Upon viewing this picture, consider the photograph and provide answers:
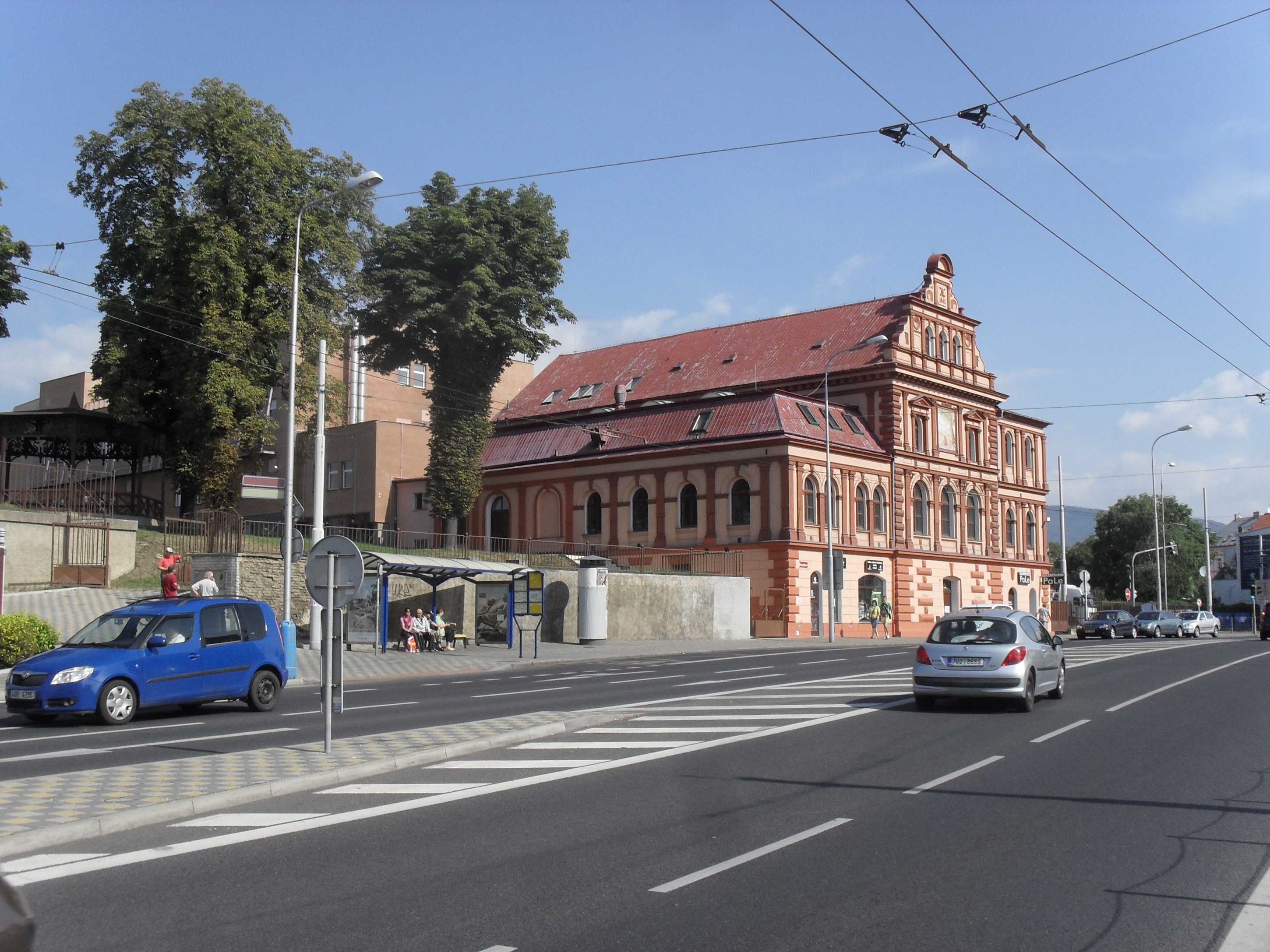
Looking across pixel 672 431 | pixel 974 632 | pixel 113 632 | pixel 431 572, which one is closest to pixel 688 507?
pixel 672 431

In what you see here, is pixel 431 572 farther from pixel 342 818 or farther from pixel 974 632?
pixel 342 818

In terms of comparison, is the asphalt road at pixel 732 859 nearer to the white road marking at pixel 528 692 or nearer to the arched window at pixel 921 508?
the white road marking at pixel 528 692

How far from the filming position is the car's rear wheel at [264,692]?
18.6 metres

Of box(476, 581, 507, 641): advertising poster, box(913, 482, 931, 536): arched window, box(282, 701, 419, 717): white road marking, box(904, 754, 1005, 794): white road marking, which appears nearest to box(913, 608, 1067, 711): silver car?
box(904, 754, 1005, 794): white road marking

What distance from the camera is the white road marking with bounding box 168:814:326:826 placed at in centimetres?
914

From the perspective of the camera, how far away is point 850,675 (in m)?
25.5

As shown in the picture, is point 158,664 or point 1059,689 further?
point 1059,689

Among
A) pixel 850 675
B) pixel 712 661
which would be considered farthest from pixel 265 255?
pixel 850 675

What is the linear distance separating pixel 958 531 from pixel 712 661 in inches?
1411

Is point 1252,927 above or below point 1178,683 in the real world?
above

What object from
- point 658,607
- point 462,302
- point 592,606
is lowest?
point 658,607

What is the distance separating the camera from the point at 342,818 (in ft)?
30.9

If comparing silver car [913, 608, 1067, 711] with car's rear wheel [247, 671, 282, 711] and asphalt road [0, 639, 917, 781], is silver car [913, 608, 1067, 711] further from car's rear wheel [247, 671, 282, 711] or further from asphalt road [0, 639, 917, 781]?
car's rear wheel [247, 671, 282, 711]

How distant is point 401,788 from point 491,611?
27382 millimetres
